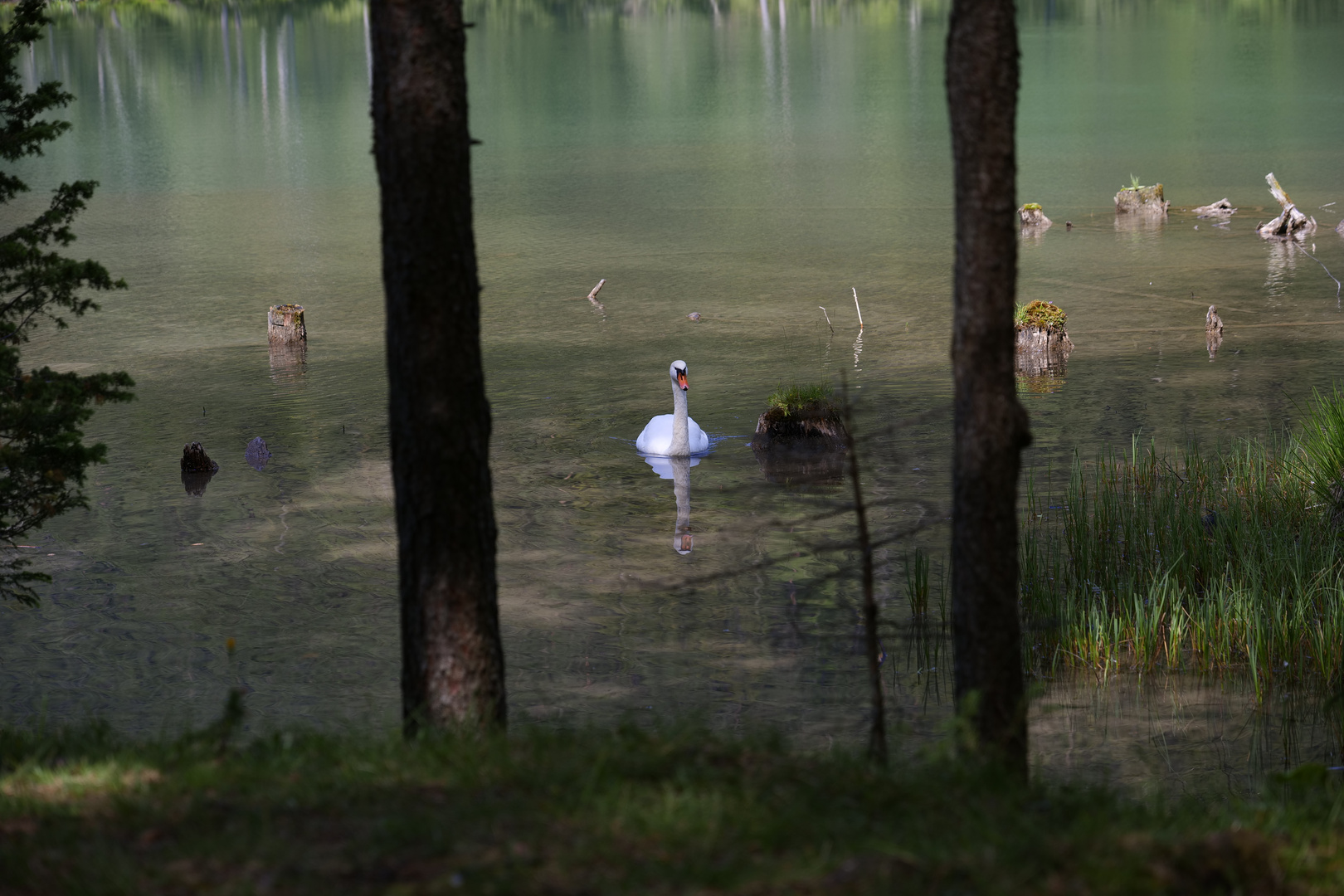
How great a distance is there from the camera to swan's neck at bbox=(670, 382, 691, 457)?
53.4 feet

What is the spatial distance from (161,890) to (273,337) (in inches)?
846

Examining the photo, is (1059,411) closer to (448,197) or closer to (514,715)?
(514,715)

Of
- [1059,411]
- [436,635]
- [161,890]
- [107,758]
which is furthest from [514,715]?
[1059,411]

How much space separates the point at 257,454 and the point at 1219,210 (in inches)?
1118

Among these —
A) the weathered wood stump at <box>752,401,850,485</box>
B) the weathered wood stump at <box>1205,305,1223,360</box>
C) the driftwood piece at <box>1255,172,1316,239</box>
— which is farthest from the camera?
the driftwood piece at <box>1255,172,1316,239</box>

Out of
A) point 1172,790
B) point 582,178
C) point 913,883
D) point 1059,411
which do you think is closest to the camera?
point 913,883

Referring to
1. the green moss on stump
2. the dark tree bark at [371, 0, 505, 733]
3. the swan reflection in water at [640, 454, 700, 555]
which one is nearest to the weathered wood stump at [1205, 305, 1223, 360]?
the green moss on stump

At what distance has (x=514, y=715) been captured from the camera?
914 cm

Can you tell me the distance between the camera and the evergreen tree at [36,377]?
28.0ft

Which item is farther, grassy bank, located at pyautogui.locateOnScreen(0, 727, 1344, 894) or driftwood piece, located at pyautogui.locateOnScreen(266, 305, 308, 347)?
driftwood piece, located at pyautogui.locateOnScreen(266, 305, 308, 347)

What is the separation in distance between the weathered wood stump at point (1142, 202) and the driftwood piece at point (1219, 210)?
95cm

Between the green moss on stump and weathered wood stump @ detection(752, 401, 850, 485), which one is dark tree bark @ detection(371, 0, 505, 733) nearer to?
weathered wood stump @ detection(752, 401, 850, 485)

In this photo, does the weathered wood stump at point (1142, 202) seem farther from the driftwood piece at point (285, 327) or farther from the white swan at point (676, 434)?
the white swan at point (676, 434)

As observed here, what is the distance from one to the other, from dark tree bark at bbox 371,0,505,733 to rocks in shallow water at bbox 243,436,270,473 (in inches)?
431
